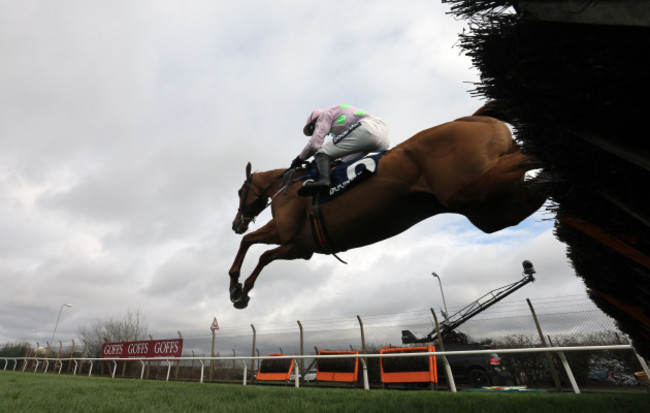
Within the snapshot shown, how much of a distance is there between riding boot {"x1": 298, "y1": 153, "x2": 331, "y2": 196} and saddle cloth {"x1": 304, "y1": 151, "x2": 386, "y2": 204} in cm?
6

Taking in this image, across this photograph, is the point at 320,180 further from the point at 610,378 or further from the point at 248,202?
the point at 610,378

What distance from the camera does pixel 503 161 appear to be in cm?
265

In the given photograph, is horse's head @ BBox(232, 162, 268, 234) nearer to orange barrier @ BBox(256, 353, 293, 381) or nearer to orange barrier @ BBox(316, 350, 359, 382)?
orange barrier @ BBox(316, 350, 359, 382)

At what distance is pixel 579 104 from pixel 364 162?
2.45m

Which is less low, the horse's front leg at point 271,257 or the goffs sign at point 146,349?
the horse's front leg at point 271,257

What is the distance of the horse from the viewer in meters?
2.64

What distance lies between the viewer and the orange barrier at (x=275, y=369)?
38.8ft

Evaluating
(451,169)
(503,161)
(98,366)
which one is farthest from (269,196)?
(98,366)

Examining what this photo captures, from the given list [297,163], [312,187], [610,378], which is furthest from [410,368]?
[312,187]

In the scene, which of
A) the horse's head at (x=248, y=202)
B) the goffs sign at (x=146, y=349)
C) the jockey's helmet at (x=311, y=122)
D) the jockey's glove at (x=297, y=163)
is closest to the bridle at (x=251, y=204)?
the horse's head at (x=248, y=202)

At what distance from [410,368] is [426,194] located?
7.85 m

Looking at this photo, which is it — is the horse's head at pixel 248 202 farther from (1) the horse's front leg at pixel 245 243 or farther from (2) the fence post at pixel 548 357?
(2) the fence post at pixel 548 357

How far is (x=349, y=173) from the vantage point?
3.55 metres

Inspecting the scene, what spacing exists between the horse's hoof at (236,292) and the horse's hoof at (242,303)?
1.2 inches
